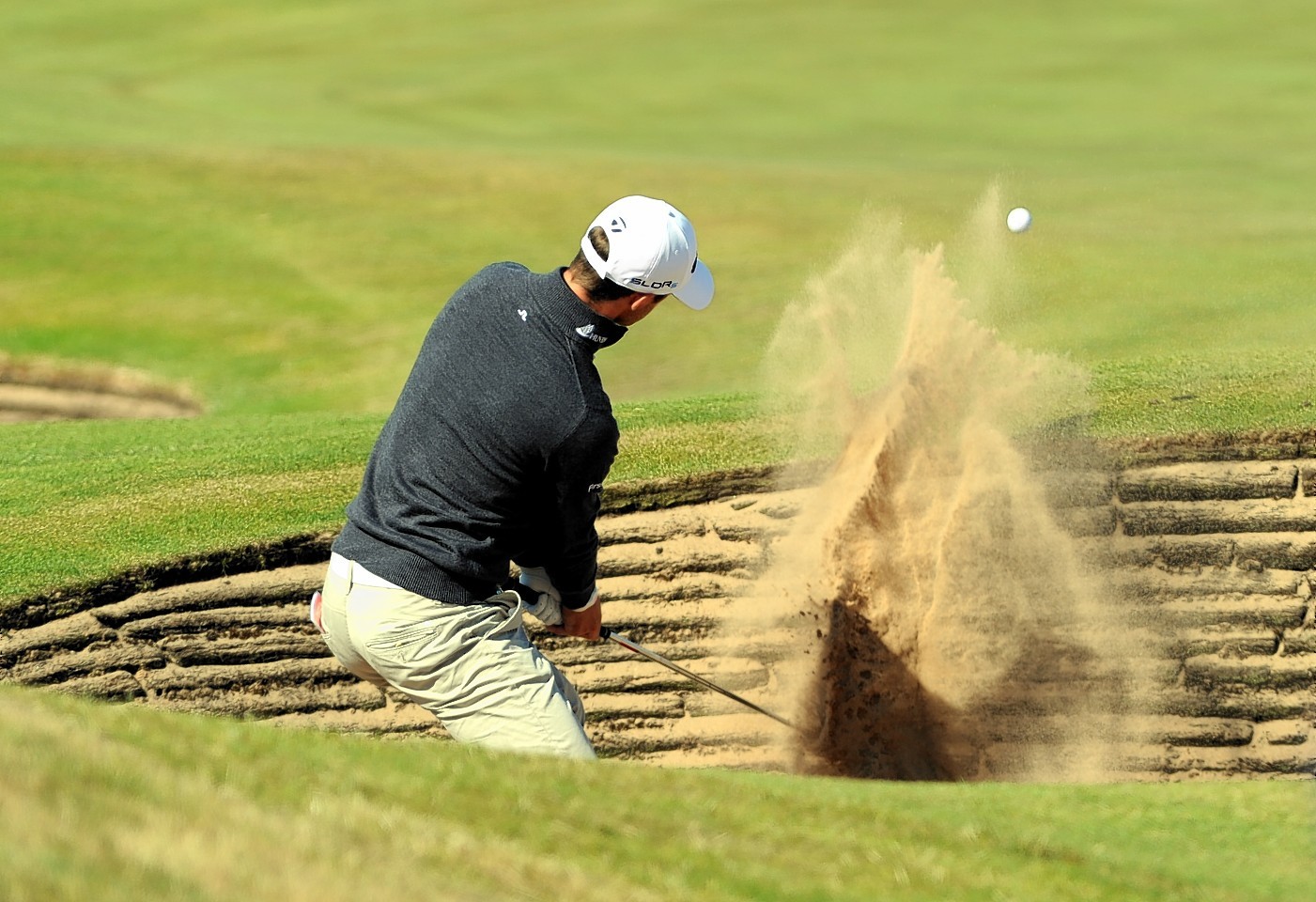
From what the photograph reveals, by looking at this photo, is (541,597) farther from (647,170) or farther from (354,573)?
(647,170)

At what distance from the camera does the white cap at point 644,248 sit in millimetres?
4902

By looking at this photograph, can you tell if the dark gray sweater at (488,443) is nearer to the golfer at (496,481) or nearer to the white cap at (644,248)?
the golfer at (496,481)

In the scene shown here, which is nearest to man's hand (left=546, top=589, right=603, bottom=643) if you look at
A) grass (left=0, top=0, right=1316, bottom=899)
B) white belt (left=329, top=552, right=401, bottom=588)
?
white belt (left=329, top=552, right=401, bottom=588)

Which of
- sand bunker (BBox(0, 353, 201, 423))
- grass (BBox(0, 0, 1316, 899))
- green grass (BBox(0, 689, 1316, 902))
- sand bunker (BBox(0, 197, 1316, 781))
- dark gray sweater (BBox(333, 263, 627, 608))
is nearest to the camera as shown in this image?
green grass (BBox(0, 689, 1316, 902))

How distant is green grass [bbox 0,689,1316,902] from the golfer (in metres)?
0.51

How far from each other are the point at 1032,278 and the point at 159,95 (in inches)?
711

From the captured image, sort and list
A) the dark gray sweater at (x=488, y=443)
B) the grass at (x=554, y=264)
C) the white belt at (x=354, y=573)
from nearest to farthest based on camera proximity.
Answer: the grass at (x=554, y=264) → the dark gray sweater at (x=488, y=443) → the white belt at (x=354, y=573)

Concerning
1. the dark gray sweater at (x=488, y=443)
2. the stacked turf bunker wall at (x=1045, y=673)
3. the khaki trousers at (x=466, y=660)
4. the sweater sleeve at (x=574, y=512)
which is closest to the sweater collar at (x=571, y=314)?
the dark gray sweater at (x=488, y=443)

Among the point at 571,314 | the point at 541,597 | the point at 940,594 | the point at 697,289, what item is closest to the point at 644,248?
the point at 571,314

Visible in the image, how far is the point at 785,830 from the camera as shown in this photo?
421cm

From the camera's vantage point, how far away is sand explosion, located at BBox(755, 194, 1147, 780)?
8.16 m

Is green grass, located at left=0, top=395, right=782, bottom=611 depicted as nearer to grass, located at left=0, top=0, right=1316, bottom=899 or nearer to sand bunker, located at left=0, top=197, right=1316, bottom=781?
grass, located at left=0, top=0, right=1316, bottom=899

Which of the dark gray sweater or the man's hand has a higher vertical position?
the dark gray sweater

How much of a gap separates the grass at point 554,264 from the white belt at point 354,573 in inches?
26.7
